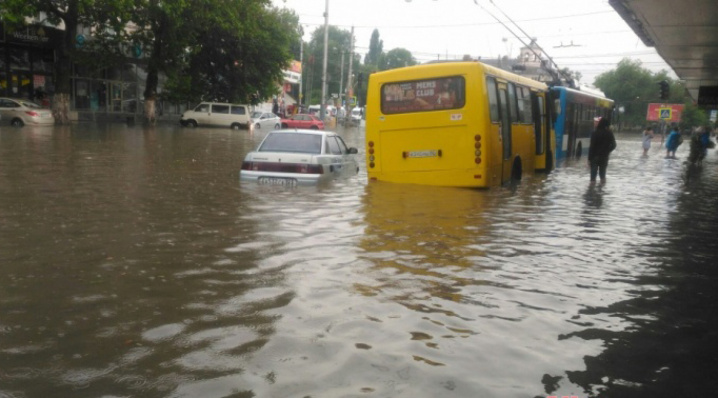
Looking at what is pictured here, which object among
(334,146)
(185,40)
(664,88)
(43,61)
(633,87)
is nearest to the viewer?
(334,146)

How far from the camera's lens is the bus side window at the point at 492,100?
13.8m

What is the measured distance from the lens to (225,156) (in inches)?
859

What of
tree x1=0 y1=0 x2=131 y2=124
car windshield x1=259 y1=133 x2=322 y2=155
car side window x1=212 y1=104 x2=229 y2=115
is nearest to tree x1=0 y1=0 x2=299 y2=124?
tree x1=0 y1=0 x2=131 y2=124

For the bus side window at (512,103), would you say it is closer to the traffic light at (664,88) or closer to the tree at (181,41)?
the traffic light at (664,88)

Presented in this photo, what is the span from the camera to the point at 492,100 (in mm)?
14023

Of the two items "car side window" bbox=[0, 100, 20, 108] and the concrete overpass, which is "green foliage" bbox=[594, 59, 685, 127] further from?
"car side window" bbox=[0, 100, 20, 108]


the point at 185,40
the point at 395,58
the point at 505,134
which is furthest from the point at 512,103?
the point at 395,58

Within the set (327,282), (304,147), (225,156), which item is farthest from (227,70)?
(327,282)

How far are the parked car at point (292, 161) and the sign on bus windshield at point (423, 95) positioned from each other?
6.13ft

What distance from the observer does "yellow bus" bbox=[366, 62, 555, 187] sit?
13.5m

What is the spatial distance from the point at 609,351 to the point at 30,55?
43.9 meters

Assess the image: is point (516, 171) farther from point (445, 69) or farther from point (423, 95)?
point (445, 69)

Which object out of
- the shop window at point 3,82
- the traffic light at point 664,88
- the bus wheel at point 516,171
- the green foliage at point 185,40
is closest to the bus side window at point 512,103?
the bus wheel at point 516,171

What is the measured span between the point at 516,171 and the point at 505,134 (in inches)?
58.6
